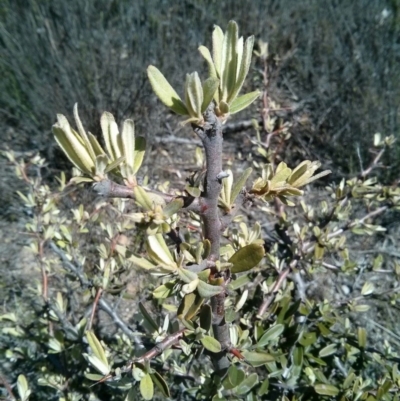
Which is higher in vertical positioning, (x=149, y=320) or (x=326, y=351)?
Answer: (x=149, y=320)

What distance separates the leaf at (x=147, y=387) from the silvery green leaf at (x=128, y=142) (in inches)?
14.0

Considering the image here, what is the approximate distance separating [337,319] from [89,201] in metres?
1.75

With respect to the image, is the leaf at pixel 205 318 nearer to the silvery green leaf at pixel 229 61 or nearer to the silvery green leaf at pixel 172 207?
the silvery green leaf at pixel 172 207

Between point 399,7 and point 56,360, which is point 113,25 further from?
point 56,360

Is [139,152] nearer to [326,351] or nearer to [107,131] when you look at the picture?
[107,131]

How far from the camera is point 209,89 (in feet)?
1.69

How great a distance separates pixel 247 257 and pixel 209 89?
0.24 metres

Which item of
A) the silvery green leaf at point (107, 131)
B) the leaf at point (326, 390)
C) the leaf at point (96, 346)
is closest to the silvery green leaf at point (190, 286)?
the silvery green leaf at point (107, 131)

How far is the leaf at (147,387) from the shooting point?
683mm

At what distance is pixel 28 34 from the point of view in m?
2.66

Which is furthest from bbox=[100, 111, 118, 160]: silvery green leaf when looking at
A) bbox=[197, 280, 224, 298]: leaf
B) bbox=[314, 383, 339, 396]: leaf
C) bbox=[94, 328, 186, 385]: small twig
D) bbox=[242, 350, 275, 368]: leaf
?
bbox=[314, 383, 339, 396]: leaf

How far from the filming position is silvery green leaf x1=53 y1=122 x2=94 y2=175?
21.6 inches

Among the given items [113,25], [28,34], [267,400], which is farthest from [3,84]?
[267,400]

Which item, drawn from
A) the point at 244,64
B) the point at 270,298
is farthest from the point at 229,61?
the point at 270,298
